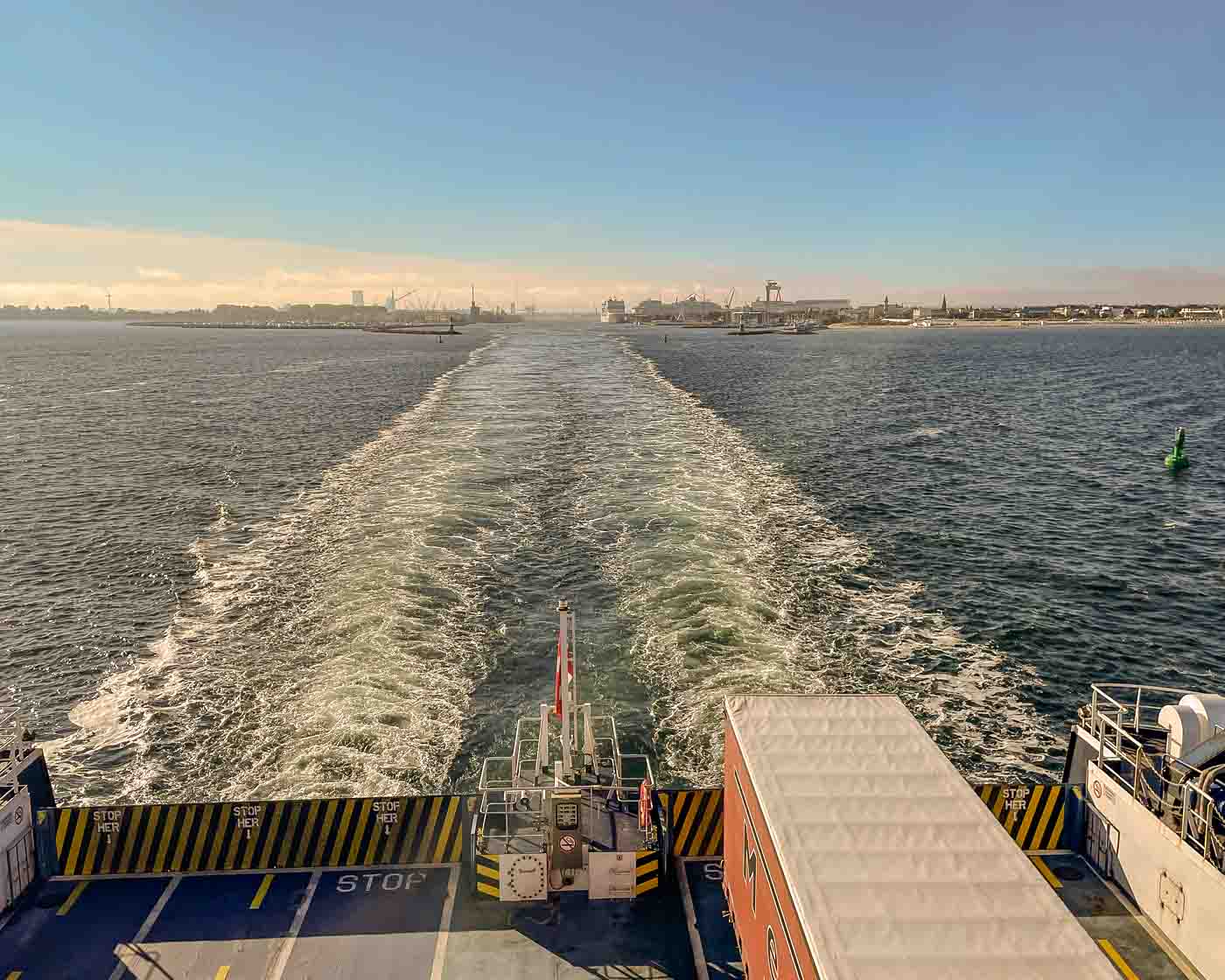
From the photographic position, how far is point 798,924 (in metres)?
10.3

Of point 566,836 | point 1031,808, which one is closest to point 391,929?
point 566,836

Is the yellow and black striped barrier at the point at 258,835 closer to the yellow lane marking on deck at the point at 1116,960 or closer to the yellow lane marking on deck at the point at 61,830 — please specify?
the yellow lane marking on deck at the point at 61,830

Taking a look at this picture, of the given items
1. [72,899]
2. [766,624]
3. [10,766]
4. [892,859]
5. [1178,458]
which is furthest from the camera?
[1178,458]

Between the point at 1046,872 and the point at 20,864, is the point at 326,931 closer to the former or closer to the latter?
the point at 20,864

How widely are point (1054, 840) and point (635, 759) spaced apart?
11458 millimetres

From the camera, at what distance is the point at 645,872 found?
15.8 meters

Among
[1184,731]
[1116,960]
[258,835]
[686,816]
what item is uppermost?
[1184,731]

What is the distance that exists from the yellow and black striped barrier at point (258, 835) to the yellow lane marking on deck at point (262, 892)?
1.03 ft

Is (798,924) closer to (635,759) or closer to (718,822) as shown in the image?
(718,822)

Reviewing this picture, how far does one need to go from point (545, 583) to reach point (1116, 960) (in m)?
25.4

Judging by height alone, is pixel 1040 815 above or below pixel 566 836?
below

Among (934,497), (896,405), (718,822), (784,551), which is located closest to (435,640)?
(718,822)

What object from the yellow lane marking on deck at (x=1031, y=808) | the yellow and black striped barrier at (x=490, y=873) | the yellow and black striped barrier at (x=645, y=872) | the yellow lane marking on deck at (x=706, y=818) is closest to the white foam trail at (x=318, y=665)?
the yellow and black striped barrier at (x=490, y=873)

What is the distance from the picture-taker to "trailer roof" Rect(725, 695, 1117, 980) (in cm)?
968
